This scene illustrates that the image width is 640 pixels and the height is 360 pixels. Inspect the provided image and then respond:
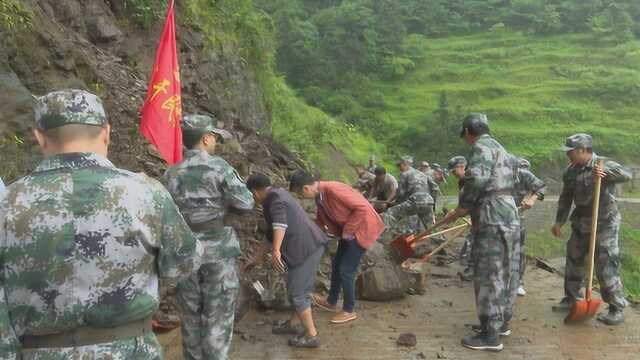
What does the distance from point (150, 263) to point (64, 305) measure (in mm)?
326

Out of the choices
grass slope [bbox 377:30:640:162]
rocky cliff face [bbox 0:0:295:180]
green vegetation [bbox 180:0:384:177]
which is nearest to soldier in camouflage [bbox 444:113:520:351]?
rocky cliff face [bbox 0:0:295:180]

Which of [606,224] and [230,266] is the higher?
[230,266]

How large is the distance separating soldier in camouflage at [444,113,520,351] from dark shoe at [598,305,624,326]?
4.32 feet

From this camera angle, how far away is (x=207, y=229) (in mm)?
4020

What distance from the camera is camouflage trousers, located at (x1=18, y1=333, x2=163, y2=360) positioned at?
2.07m

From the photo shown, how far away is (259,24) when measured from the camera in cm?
1317

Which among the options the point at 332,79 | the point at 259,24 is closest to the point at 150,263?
the point at 259,24

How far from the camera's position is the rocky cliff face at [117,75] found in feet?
18.7

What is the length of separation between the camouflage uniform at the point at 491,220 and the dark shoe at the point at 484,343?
66 mm

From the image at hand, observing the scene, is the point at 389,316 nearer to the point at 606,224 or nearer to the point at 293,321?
Answer: the point at 293,321

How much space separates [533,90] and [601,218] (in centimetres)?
3725

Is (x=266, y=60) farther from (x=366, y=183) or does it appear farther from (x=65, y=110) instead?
(x=65, y=110)

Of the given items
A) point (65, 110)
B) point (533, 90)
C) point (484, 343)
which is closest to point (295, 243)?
point (484, 343)

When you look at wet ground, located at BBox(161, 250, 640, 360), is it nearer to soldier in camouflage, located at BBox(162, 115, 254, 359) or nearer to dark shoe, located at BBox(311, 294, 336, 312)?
dark shoe, located at BBox(311, 294, 336, 312)
